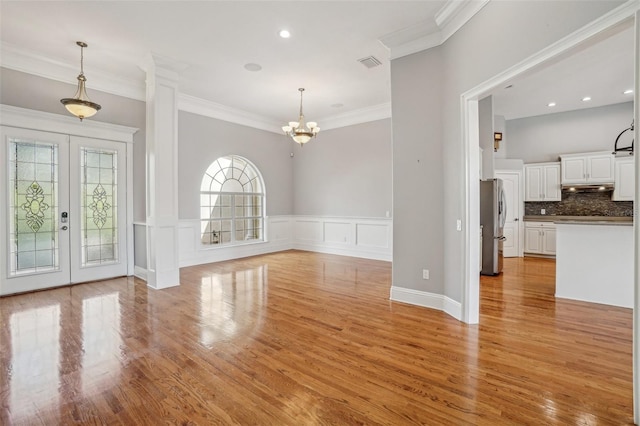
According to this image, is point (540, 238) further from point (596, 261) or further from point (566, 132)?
point (596, 261)

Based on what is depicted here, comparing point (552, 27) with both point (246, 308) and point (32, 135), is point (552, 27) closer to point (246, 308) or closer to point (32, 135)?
point (246, 308)

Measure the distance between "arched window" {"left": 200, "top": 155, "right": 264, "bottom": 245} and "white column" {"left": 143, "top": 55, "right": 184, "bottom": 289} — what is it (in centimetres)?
189

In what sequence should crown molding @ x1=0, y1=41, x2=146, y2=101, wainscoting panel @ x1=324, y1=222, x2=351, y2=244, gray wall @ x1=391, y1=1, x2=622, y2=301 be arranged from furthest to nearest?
1. wainscoting panel @ x1=324, y1=222, x2=351, y2=244
2. crown molding @ x1=0, y1=41, x2=146, y2=101
3. gray wall @ x1=391, y1=1, x2=622, y2=301

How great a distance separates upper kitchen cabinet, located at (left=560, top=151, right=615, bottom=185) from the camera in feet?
21.0

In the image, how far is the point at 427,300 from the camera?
148 inches

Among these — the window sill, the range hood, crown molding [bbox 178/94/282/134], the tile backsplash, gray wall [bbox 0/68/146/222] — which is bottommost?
the window sill

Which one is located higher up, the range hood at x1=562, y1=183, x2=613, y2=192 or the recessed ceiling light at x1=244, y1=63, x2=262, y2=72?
the recessed ceiling light at x1=244, y1=63, x2=262, y2=72

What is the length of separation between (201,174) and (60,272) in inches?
117

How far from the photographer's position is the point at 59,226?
479 cm

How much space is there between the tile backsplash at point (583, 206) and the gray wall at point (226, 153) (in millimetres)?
6312

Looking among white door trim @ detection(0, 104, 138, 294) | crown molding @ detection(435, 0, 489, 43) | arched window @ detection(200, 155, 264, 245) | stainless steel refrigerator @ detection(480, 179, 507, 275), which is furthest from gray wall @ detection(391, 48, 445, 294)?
white door trim @ detection(0, 104, 138, 294)


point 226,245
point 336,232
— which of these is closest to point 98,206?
point 226,245

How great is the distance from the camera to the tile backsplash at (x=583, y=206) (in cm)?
657

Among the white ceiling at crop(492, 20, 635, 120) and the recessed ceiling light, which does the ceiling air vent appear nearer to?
the recessed ceiling light
